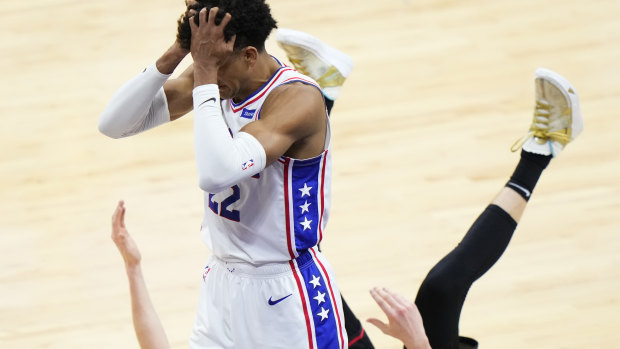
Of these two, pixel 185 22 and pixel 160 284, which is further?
pixel 160 284

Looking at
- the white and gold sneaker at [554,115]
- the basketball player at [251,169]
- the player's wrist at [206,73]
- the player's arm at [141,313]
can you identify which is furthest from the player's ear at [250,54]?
the white and gold sneaker at [554,115]

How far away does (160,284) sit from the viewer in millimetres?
3855

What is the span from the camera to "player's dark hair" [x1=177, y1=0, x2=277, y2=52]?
2.13 m

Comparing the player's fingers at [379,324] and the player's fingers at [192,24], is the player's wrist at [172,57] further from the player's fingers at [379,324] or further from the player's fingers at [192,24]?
the player's fingers at [379,324]

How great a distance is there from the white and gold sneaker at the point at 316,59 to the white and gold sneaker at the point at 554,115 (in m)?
0.73

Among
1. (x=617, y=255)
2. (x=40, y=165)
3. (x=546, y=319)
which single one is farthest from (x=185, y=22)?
(x=40, y=165)

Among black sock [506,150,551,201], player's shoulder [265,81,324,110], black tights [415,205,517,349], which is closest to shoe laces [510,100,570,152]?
black sock [506,150,551,201]

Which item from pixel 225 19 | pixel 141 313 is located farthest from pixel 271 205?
pixel 141 313

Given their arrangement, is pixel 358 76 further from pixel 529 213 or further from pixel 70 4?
pixel 70 4

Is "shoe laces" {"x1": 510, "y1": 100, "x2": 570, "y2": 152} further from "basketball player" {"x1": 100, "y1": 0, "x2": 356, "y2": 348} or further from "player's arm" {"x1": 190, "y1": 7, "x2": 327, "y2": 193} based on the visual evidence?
"player's arm" {"x1": 190, "y1": 7, "x2": 327, "y2": 193}

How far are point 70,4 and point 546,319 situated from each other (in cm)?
420

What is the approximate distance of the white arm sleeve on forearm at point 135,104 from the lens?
235 cm

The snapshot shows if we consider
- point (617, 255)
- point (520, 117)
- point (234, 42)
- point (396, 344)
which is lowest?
point (396, 344)

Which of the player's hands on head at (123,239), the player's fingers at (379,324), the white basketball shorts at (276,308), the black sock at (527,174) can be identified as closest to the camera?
the player's fingers at (379,324)
